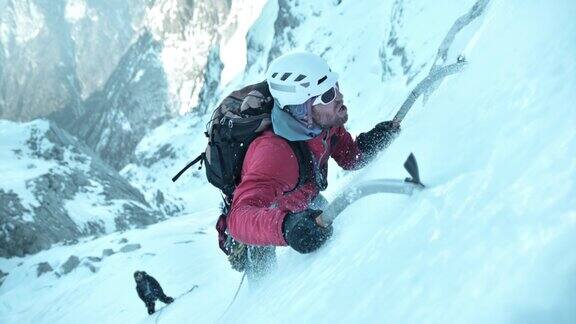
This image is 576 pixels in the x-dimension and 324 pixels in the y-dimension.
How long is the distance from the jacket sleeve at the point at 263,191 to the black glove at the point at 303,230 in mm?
53

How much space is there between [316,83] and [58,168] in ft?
139

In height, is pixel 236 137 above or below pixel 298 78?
below

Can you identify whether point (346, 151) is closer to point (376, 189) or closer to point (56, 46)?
point (376, 189)

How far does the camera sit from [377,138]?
5375 mm

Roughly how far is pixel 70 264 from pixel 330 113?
2163 centimetres

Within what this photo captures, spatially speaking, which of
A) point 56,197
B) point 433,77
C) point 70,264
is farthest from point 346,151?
point 56,197

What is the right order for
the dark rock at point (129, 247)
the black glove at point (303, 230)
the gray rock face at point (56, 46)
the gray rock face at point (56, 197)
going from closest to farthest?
the black glove at point (303, 230) → the dark rock at point (129, 247) → the gray rock face at point (56, 197) → the gray rock face at point (56, 46)

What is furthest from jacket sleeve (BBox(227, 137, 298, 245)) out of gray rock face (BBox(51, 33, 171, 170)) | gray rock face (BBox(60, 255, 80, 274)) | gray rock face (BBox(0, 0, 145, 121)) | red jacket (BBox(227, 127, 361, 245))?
gray rock face (BBox(0, 0, 145, 121))

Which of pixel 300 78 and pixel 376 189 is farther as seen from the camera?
pixel 300 78

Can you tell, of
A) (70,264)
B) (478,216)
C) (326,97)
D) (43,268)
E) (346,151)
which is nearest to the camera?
(478,216)

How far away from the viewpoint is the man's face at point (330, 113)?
4.40 metres

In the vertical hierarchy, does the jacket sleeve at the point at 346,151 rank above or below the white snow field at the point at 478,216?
below

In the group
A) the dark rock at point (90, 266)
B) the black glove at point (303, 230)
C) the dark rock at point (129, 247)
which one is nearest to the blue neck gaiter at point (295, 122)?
the black glove at point (303, 230)

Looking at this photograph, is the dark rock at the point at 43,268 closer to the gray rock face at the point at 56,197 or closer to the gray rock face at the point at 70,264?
the gray rock face at the point at 70,264
